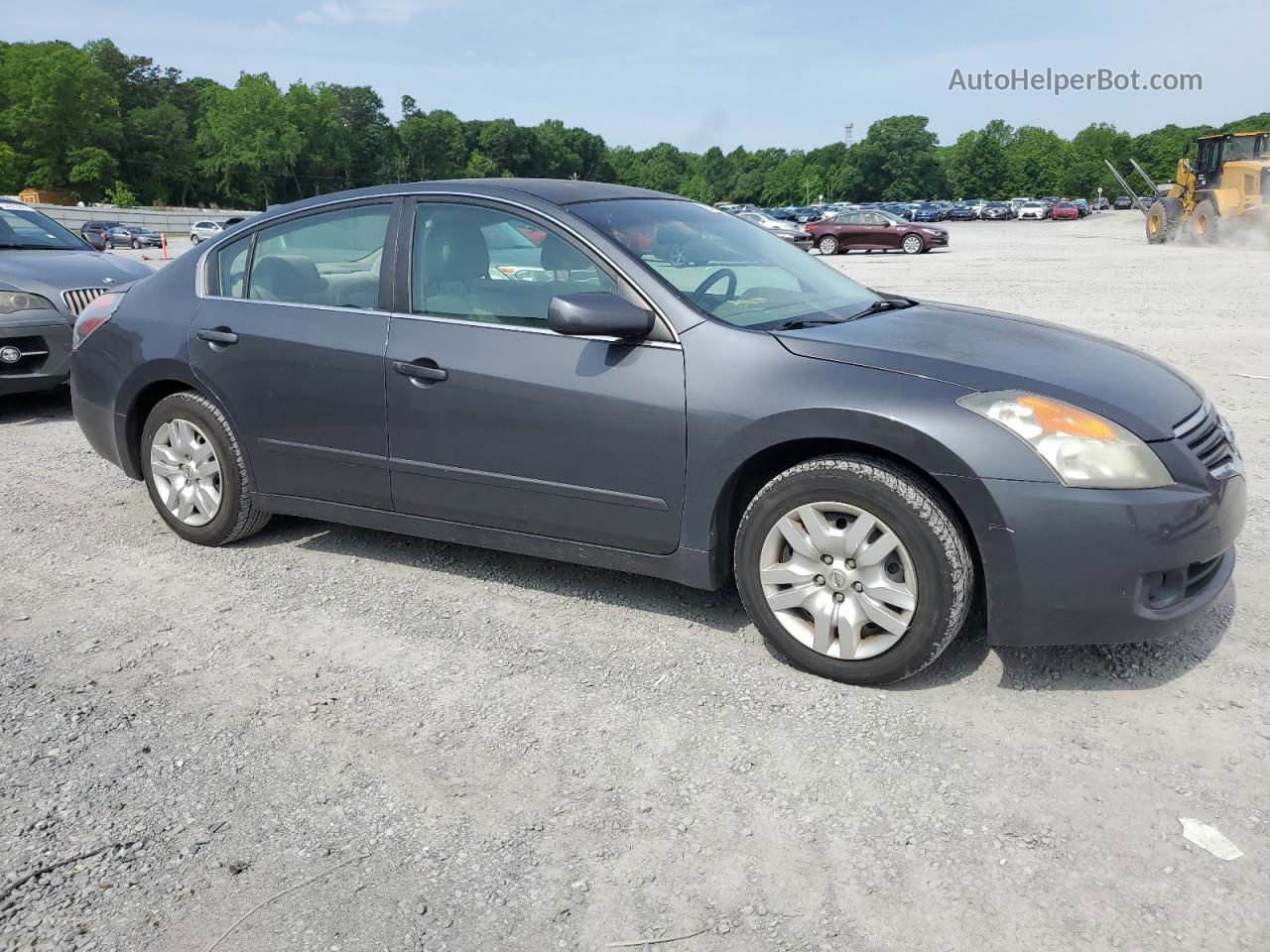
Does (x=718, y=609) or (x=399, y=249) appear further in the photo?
(x=399, y=249)

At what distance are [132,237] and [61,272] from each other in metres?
48.9

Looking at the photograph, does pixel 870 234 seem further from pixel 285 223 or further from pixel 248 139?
pixel 248 139

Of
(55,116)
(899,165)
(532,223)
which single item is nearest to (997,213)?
(899,165)

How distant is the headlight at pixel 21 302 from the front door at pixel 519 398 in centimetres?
486

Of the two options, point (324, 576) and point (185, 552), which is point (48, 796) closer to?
point (324, 576)

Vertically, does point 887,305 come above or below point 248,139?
below

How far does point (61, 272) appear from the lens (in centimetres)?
834

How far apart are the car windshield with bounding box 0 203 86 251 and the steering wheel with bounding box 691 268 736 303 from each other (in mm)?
7183

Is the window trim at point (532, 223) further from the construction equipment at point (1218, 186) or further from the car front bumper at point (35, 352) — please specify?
the construction equipment at point (1218, 186)

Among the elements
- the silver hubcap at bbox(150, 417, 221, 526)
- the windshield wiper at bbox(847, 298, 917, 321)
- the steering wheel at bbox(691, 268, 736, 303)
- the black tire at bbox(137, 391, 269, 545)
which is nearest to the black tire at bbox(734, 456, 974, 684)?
the steering wheel at bbox(691, 268, 736, 303)

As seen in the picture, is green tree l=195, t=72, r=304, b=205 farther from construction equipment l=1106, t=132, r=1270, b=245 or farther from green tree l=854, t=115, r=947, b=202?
construction equipment l=1106, t=132, r=1270, b=245

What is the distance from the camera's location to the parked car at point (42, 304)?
779 centimetres

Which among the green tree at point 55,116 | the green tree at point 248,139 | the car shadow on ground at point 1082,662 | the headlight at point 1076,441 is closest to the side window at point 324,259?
the headlight at point 1076,441

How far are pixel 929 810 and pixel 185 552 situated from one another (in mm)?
3632
